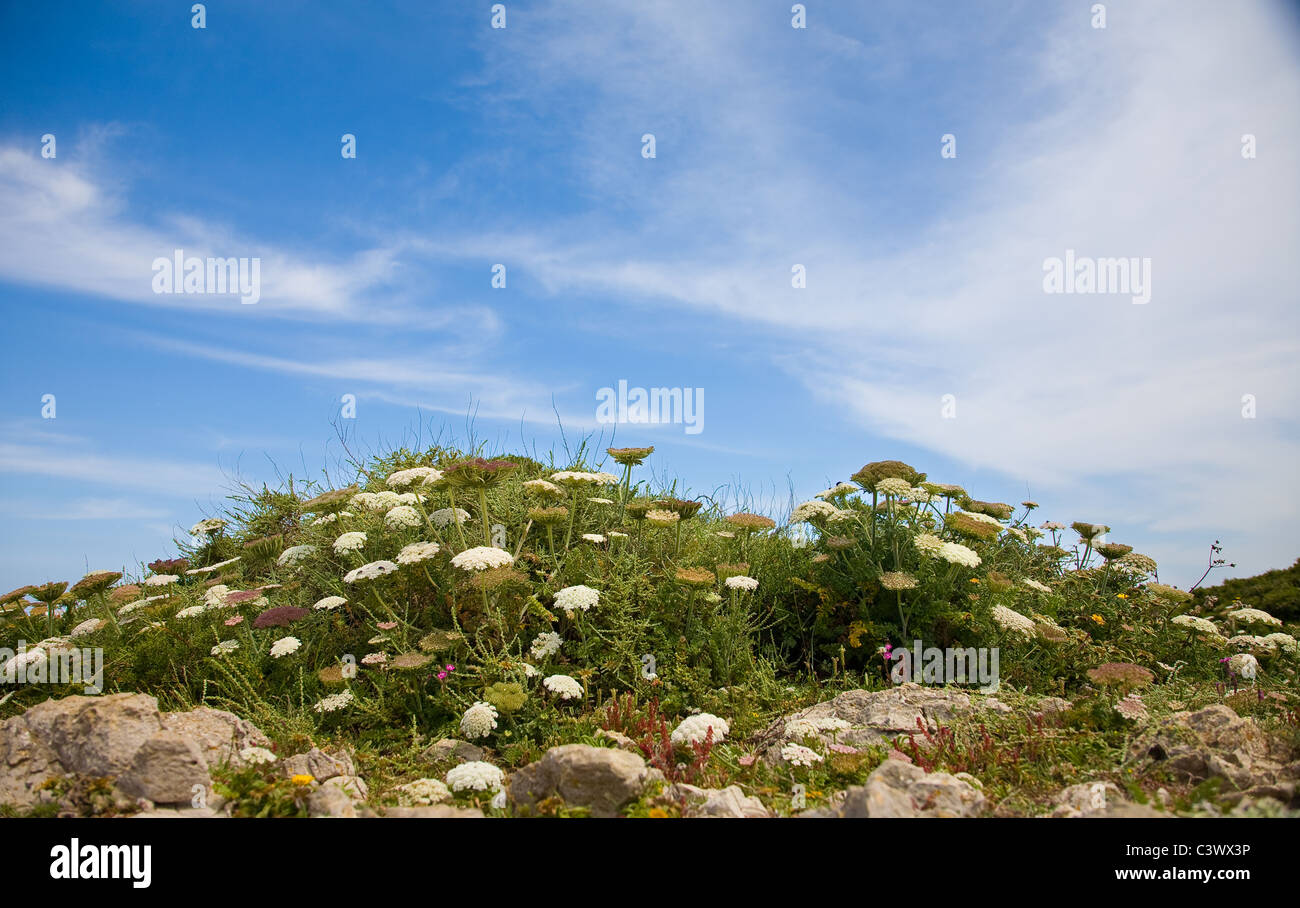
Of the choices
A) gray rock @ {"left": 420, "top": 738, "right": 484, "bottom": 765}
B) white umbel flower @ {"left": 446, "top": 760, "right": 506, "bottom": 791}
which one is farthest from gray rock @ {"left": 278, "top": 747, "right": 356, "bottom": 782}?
gray rock @ {"left": 420, "top": 738, "right": 484, "bottom": 765}

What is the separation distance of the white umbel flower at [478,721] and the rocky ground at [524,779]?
0.38 metres

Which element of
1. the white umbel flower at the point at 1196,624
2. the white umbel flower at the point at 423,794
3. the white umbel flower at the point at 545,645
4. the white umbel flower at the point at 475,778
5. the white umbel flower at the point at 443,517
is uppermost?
the white umbel flower at the point at 443,517

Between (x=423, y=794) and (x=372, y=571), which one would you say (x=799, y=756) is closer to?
(x=423, y=794)

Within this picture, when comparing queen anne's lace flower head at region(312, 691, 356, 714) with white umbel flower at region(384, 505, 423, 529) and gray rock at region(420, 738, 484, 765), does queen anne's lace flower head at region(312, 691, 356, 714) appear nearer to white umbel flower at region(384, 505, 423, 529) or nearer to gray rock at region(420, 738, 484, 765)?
gray rock at region(420, 738, 484, 765)

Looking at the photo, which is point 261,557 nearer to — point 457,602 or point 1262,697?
point 457,602

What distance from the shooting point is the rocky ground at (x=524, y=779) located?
3531 mm

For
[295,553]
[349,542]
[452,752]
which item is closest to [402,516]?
[349,542]

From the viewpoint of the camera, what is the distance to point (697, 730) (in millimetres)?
4871

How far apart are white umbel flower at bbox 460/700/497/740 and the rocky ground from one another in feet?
1.24

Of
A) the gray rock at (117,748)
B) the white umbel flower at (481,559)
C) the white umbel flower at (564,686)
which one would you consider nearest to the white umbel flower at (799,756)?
the white umbel flower at (564,686)

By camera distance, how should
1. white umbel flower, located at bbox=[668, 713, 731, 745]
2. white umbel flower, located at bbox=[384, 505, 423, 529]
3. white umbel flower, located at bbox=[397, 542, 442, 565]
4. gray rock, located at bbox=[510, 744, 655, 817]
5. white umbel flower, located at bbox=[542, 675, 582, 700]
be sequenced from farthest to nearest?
white umbel flower, located at bbox=[384, 505, 423, 529] → white umbel flower, located at bbox=[397, 542, 442, 565] → white umbel flower, located at bbox=[542, 675, 582, 700] → white umbel flower, located at bbox=[668, 713, 731, 745] → gray rock, located at bbox=[510, 744, 655, 817]

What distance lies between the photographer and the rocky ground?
353 centimetres

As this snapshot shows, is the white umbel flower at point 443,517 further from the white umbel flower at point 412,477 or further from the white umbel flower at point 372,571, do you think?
the white umbel flower at point 372,571
